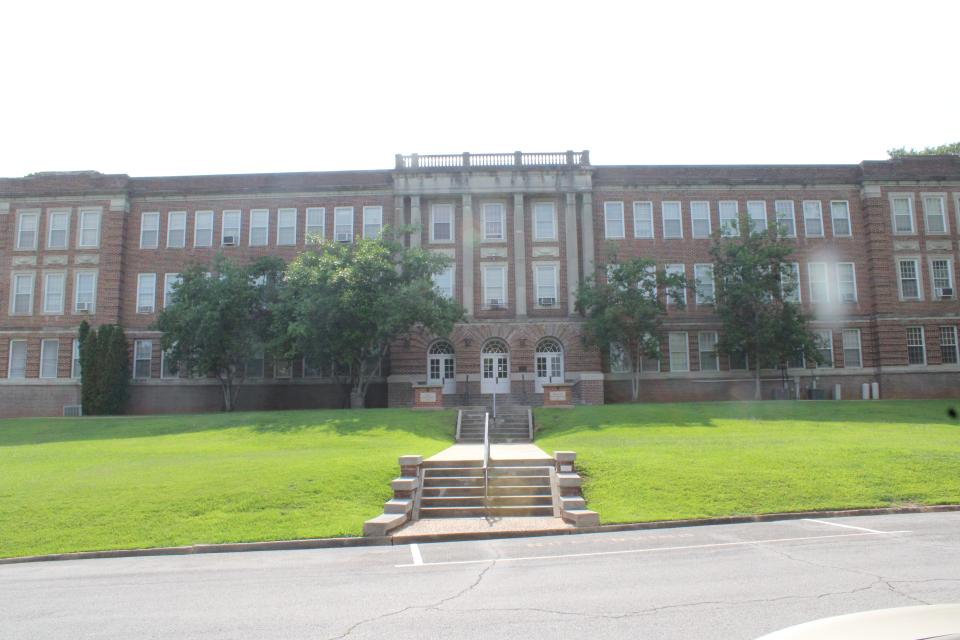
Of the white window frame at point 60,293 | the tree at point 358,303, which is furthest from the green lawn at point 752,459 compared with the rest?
the white window frame at point 60,293

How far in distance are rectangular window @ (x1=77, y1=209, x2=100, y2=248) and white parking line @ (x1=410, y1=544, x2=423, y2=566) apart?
32902 millimetres

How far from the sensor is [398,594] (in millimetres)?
8562

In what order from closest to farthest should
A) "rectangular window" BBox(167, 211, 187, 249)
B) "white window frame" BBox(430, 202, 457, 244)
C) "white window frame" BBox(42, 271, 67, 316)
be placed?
1. "white window frame" BBox(430, 202, 457, 244)
2. "white window frame" BBox(42, 271, 67, 316)
3. "rectangular window" BBox(167, 211, 187, 249)

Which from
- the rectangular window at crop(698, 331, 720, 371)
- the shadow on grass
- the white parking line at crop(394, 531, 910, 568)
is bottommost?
the white parking line at crop(394, 531, 910, 568)

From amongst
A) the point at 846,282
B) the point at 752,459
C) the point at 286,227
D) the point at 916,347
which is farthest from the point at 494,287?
the point at 916,347

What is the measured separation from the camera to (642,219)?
125 ft

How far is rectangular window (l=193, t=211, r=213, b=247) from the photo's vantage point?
127ft

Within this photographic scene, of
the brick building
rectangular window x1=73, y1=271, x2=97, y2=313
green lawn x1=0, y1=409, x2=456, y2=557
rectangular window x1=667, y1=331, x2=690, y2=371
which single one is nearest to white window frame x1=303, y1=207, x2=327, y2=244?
the brick building

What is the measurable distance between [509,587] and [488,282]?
95.1 ft

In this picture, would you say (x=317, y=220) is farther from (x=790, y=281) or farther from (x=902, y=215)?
(x=902, y=215)

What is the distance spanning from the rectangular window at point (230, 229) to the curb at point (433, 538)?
28.0 metres

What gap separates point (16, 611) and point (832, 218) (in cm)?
3898

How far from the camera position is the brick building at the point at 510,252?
3666cm

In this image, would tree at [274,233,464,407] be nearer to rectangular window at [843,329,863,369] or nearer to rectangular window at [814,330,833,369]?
rectangular window at [814,330,833,369]
